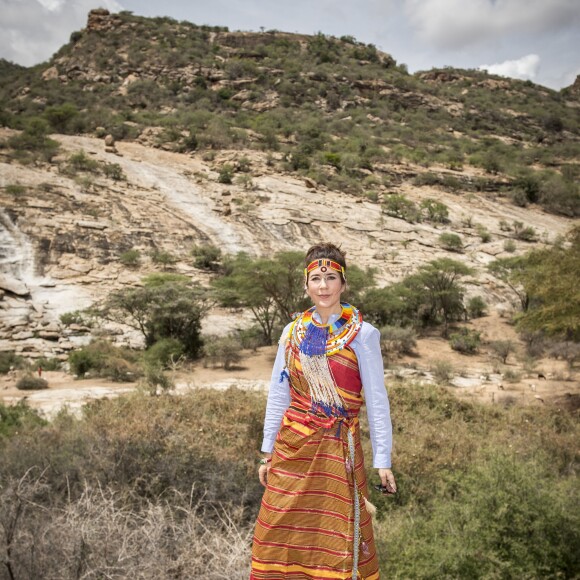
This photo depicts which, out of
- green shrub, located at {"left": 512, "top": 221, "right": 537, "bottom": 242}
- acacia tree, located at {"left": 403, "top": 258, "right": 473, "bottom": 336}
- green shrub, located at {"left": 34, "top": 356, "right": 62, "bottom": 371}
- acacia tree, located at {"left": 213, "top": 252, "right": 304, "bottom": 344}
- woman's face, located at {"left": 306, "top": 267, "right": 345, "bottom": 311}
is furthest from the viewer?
green shrub, located at {"left": 512, "top": 221, "right": 537, "bottom": 242}

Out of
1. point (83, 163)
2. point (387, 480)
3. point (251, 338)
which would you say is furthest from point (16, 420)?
point (83, 163)

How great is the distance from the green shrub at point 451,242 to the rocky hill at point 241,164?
0.34 metres

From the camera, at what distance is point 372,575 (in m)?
1.92

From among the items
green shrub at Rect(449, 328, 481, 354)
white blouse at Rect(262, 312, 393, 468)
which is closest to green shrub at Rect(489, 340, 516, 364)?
green shrub at Rect(449, 328, 481, 354)

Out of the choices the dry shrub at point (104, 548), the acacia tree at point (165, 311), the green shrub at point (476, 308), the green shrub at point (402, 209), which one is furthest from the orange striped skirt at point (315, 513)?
the green shrub at point (402, 209)

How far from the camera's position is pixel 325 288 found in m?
2.05

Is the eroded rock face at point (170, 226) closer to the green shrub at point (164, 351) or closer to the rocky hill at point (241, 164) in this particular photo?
the rocky hill at point (241, 164)

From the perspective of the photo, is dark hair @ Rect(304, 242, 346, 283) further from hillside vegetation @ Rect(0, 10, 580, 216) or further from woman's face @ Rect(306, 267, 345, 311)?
hillside vegetation @ Rect(0, 10, 580, 216)

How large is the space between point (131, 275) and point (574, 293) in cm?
1612

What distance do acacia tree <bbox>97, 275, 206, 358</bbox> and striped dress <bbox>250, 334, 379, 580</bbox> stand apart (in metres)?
12.7

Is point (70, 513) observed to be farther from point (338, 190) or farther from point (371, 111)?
point (371, 111)

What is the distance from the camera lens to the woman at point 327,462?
74.3 inches

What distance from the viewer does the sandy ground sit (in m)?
8.98

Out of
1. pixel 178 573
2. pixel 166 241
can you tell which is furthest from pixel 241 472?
pixel 166 241
